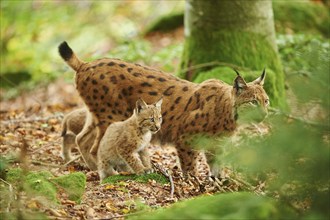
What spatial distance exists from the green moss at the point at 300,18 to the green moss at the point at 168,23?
8.49 feet

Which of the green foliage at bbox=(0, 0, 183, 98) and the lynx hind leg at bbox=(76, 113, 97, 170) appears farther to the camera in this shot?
the green foliage at bbox=(0, 0, 183, 98)

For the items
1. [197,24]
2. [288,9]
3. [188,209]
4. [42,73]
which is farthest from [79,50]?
[188,209]

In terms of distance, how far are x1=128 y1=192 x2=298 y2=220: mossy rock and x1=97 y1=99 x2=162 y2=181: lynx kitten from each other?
238 centimetres

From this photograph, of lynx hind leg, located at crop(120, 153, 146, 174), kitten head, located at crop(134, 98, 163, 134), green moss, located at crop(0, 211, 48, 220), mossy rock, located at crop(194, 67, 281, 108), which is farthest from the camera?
mossy rock, located at crop(194, 67, 281, 108)

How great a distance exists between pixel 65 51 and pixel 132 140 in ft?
4.62

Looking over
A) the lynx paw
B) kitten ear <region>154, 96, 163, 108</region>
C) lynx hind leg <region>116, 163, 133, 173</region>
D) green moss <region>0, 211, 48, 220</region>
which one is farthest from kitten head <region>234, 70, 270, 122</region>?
green moss <region>0, 211, 48, 220</region>

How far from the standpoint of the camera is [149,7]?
21.2 m

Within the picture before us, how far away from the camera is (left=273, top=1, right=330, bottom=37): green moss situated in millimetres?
13727

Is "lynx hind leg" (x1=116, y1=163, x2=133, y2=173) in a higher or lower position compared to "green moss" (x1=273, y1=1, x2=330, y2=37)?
lower

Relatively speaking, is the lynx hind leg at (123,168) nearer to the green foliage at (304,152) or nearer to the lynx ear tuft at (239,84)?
the lynx ear tuft at (239,84)

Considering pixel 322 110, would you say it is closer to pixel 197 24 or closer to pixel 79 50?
pixel 197 24

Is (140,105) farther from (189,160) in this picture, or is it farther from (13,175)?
(13,175)

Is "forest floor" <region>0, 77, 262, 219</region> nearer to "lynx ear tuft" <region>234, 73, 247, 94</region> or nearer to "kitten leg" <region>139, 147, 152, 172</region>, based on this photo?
"kitten leg" <region>139, 147, 152, 172</region>

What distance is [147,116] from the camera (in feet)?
22.3
